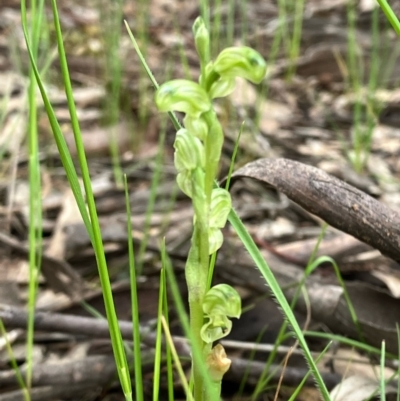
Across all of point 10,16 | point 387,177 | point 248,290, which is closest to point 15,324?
point 248,290

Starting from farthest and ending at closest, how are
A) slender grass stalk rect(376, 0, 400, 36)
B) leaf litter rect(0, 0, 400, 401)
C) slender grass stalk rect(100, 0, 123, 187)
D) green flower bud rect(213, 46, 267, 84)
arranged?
slender grass stalk rect(100, 0, 123, 187)
leaf litter rect(0, 0, 400, 401)
slender grass stalk rect(376, 0, 400, 36)
green flower bud rect(213, 46, 267, 84)

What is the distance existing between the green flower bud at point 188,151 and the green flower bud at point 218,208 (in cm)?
4

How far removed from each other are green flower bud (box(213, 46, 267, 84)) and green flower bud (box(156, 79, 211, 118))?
2 cm

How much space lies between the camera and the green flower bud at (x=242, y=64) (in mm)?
404

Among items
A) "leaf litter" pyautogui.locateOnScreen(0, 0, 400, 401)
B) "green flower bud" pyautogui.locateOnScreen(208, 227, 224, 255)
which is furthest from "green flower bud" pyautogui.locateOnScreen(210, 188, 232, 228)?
"leaf litter" pyautogui.locateOnScreen(0, 0, 400, 401)

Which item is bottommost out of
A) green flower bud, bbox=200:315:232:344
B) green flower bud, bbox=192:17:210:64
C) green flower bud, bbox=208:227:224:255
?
green flower bud, bbox=200:315:232:344

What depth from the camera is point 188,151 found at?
0.43m

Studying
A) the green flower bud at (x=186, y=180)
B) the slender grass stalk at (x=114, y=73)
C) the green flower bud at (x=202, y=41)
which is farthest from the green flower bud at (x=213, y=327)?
the slender grass stalk at (x=114, y=73)

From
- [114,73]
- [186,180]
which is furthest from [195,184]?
[114,73]

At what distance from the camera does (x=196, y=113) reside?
0.43 metres

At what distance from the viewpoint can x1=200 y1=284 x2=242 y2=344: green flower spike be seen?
1.49 feet

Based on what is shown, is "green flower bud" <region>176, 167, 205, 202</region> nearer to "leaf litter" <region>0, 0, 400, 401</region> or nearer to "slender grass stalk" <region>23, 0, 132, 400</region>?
"slender grass stalk" <region>23, 0, 132, 400</region>

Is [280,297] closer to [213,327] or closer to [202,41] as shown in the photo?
[213,327]

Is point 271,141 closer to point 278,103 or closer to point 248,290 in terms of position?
point 278,103
